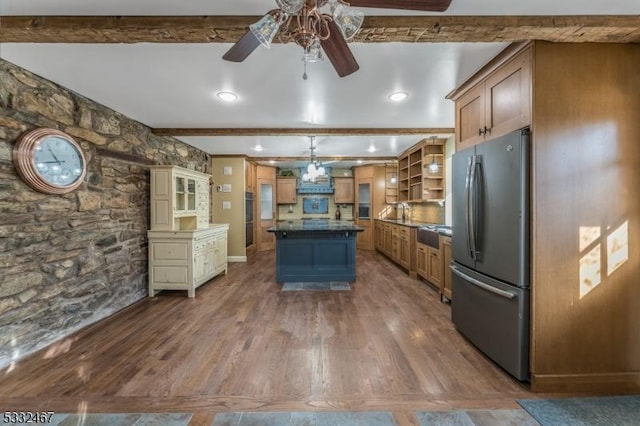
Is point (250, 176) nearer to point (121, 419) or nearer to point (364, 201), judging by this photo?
point (364, 201)

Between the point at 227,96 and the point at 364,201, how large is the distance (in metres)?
5.59

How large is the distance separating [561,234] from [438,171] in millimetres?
3342

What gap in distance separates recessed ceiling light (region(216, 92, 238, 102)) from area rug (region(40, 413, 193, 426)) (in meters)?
2.75

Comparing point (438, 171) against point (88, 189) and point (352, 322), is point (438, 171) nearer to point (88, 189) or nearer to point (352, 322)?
point (352, 322)

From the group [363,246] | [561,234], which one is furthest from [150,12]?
[363,246]

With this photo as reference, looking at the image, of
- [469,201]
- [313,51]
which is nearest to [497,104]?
[469,201]

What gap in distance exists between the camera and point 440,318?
10.2 feet

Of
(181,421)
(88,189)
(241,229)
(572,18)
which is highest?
(572,18)

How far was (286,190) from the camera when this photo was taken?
27.2ft

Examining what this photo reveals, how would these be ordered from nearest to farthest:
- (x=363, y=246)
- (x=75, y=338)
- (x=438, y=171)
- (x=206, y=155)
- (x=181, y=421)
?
(x=181, y=421) → (x=75, y=338) → (x=438, y=171) → (x=206, y=155) → (x=363, y=246)

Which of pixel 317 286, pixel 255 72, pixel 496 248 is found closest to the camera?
pixel 496 248

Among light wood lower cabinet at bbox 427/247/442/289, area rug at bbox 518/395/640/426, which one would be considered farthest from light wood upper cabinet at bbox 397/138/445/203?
area rug at bbox 518/395/640/426

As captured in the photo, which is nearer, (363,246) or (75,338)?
(75,338)

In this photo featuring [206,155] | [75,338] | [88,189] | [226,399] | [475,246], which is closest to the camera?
[226,399]
